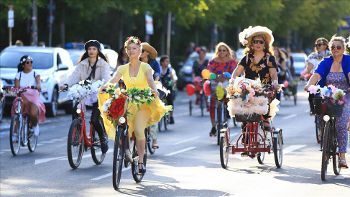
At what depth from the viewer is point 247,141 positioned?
50.5 ft

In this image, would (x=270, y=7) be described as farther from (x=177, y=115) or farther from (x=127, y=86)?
(x=127, y=86)

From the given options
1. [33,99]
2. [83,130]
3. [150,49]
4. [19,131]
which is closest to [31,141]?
[19,131]

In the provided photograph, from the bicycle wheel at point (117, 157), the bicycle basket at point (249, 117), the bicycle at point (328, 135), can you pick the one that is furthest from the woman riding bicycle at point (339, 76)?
the bicycle wheel at point (117, 157)

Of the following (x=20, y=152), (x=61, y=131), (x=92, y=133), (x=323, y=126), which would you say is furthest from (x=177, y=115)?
(x=323, y=126)

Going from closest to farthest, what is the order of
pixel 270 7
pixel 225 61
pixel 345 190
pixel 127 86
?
1. pixel 345 190
2. pixel 127 86
3. pixel 225 61
4. pixel 270 7

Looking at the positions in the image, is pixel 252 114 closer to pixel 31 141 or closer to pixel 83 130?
pixel 83 130

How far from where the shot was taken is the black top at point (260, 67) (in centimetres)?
1566

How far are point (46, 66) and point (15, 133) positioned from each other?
10.8 meters

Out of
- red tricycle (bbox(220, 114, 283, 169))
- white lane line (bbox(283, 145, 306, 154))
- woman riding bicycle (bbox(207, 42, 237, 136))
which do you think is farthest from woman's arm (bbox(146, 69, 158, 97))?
woman riding bicycle (bbox(207, 42, 237, 136))

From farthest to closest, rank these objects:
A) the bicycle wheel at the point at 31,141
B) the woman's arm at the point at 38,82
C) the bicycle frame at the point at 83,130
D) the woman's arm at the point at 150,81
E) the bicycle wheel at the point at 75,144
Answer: the woman's arm at the point at 38,82, the bicycle wheel at the point at 31,141, the bicycle frame at the point at 83,130, the bicycle wheel at the point at 75,144, the woman's arm at the point at 150,81

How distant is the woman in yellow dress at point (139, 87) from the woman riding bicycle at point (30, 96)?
5.27 meters

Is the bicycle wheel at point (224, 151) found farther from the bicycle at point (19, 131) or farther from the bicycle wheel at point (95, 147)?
the bicycle at point (19, 131)

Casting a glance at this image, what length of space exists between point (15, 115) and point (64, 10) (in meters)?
27.3

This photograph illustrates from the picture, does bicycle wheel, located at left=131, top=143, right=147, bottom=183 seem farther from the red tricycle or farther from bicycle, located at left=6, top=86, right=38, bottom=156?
bicycle, located at left=6, top=86, right=38, bottom=156
